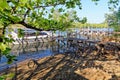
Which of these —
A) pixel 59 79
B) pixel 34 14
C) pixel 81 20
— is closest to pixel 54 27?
pixel 34 14

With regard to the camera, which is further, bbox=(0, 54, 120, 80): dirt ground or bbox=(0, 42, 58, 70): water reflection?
bbox=(0, 42, 58, 70): water reflection

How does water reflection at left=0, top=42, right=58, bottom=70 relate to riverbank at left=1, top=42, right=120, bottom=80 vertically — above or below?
below

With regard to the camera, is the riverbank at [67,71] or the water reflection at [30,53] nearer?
the riverbank at [67,71]

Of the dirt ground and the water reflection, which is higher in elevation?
the dirt ground

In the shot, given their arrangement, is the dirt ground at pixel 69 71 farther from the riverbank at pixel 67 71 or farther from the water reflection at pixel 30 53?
the water reflection at pixel 30 53

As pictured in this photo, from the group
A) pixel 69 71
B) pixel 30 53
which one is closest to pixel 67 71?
pixel 69 71

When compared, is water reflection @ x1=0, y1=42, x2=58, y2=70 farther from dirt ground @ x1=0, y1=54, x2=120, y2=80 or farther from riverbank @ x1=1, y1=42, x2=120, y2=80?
dirt ground @ x1=0, y1=54, x2=120, y2=80

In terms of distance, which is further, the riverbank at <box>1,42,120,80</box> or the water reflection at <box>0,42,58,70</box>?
the water reflection at <box>0,42,58,70</box>

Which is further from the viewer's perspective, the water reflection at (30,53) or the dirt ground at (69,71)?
the water reflection at (30,53)

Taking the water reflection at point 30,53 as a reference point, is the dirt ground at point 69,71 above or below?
above

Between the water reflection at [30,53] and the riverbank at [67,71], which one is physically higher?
the riverbank at [67,71]

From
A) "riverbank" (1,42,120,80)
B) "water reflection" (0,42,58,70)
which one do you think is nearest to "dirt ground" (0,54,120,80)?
"riverbank" (1,42,120,80)

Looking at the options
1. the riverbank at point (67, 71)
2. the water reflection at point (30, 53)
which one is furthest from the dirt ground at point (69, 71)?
the water reflection at point (30, 53)

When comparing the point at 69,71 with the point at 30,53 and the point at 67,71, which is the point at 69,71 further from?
the point at 30,53
